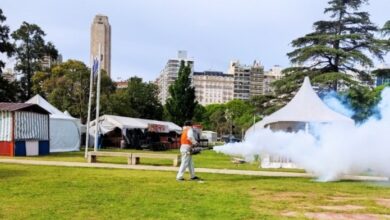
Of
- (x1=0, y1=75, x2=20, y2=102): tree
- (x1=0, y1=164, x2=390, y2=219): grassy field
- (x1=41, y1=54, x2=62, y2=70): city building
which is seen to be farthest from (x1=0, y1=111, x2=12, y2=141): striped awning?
(x1=41, y1=54, x2=62, y2=70): city building

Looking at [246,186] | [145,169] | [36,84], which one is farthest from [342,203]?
[36,84]

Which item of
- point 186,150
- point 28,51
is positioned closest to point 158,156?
point 186,150

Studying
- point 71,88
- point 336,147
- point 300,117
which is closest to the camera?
point 336,147

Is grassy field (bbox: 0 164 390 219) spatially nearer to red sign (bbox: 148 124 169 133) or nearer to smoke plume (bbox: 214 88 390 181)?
smoke plume (bbox: 214 88 390 181)

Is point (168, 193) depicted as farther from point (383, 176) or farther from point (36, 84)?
point (36, 84)

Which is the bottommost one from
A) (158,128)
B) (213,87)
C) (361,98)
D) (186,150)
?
(186,150)

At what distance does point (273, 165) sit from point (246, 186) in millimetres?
10378

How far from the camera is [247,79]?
Answer: 165250 millimetres

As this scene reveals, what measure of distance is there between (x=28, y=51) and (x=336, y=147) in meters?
57.4

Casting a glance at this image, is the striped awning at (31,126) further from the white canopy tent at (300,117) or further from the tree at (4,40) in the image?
the tree at (4,40)

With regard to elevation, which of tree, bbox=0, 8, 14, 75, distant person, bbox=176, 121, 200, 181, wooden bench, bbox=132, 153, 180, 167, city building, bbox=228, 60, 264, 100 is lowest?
wooden bench, bbox=132, 153, 180, 167

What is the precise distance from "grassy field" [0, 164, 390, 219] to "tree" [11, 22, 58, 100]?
52.8 meters

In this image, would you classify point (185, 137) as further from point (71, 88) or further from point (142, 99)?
point (142, 99)

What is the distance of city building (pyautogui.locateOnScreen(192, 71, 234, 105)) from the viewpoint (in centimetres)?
16700
